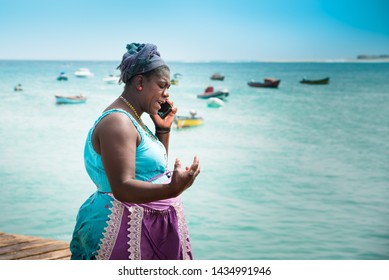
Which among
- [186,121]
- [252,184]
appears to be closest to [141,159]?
[252,184]

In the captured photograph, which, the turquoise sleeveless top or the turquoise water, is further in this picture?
the turquoise water

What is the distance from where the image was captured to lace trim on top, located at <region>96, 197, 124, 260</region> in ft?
7.04

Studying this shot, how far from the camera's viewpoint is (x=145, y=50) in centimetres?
212

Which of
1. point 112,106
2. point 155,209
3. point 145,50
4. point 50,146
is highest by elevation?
point 145,50

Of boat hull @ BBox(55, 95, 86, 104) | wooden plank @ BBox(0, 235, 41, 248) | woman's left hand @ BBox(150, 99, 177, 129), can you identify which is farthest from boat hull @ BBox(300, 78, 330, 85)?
woman's left hand @ BBox(150, 99, 177, 129)

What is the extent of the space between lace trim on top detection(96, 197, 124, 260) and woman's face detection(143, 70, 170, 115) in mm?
407

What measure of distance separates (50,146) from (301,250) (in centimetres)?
1240

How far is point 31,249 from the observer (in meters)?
3.84

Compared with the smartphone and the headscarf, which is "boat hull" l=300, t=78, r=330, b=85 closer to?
the smartphone

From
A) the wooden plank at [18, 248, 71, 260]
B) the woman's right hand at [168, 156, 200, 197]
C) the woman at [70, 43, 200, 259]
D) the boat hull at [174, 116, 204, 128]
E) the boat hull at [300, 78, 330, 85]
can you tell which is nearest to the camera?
the woman's right hand at [168, 156, 200, 197]

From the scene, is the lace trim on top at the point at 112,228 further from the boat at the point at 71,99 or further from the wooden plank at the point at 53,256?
the boat at the point at 71,99

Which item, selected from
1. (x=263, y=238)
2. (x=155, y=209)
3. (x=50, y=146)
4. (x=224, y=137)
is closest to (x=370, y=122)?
(x=224, y=137)

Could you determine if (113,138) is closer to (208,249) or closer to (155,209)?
(155,209)

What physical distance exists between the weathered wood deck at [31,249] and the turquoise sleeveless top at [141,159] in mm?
1816
